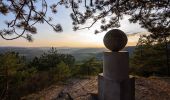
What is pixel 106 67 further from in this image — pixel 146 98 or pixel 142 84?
pixel 142 84

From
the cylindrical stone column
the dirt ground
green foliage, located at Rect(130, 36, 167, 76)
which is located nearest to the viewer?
the cylindrical stone column

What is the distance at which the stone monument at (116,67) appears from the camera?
17.3 ft

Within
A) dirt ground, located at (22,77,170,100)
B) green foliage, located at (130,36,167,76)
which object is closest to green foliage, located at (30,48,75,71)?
green foliage, located at (130,36,167,76)

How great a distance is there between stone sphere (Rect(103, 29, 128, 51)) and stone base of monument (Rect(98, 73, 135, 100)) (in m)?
0.72

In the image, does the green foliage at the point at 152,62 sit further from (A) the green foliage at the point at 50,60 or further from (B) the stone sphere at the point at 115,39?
(B) the stone sphere at the point at 115,39

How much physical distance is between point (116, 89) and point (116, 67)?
0.47 m

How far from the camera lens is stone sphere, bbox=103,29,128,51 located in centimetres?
527

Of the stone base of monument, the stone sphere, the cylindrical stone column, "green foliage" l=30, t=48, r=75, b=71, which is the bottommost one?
"green foliage" l=30, t=48, r=75, b=71

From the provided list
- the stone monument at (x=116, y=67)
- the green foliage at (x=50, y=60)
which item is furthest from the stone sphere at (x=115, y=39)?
the green foliage at (x=50, y=60)

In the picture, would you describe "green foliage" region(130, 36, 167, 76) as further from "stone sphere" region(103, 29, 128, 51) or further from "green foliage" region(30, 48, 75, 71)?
"stone sphere" region(103, 29, 128, 51)

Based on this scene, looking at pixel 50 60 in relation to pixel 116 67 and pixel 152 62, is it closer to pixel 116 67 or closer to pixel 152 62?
pixel 152 62

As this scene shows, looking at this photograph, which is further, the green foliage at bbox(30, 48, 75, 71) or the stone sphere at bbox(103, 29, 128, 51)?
the green foliage at bbox(30, 48, 75, 71)

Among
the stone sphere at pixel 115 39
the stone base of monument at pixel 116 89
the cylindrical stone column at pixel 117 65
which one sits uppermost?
the stone sphere at pixel 115 39

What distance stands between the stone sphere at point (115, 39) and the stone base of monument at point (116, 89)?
715 millimetres
